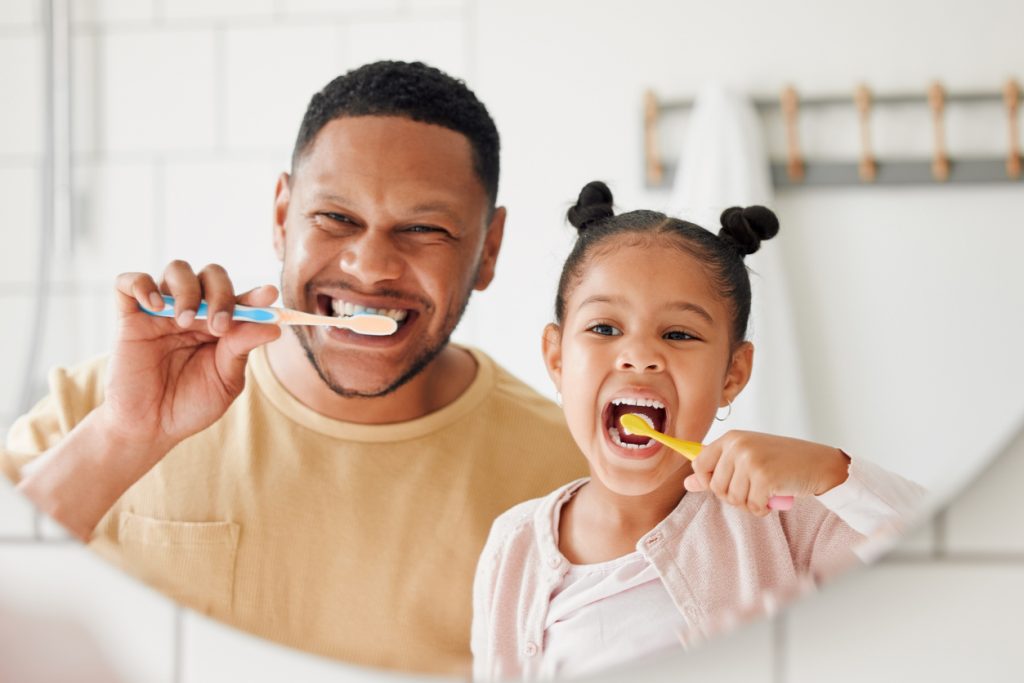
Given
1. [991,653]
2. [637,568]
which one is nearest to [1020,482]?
[991,653]

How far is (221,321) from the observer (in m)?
0.69

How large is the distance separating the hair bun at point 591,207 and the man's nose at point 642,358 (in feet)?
0.27

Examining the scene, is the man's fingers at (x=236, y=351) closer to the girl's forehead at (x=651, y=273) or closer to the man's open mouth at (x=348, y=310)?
the man's open mouth at (x=348, y=310)

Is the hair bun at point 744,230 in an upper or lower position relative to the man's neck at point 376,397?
upper

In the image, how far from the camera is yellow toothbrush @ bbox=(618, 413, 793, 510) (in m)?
0.62

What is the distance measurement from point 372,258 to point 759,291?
250 mm

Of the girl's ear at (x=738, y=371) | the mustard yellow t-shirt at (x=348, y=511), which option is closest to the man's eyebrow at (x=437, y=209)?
the mustard yellow t-shirt at (x=348, y=511)

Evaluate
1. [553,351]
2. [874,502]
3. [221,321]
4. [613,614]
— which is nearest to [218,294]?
[221,321]

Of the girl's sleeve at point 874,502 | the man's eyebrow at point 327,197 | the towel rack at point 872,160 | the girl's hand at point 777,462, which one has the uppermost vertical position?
the towel rack at point 872,160

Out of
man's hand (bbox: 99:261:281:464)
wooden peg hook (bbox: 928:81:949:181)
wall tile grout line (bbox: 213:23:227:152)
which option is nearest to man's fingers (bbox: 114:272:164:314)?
man's hand (bbox: 99:261:281:464)

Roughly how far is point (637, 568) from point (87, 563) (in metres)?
0.45

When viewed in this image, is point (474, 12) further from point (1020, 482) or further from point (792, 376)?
point (1020, 482)

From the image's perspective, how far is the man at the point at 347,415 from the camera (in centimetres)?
66

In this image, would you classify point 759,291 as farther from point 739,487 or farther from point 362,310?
point 362,310
